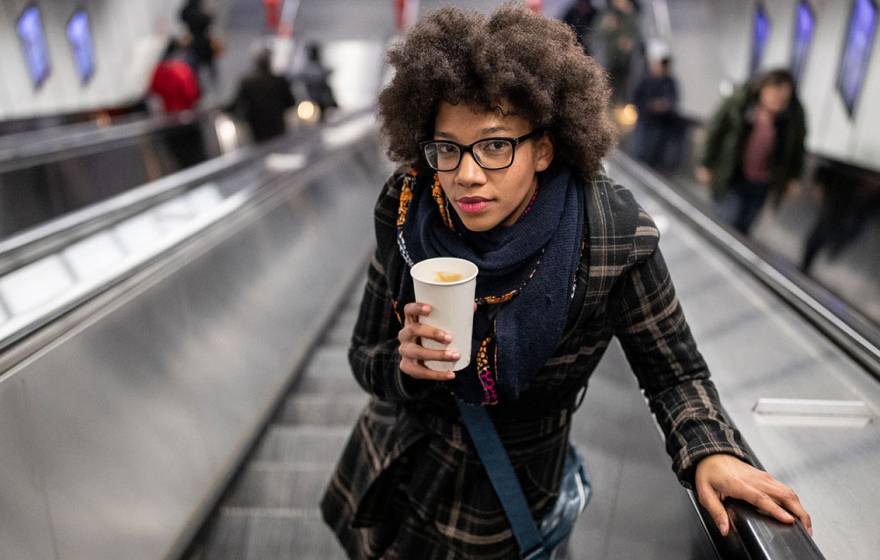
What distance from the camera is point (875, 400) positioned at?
1.66 metres

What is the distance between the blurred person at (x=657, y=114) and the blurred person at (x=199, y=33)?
27.8 ft

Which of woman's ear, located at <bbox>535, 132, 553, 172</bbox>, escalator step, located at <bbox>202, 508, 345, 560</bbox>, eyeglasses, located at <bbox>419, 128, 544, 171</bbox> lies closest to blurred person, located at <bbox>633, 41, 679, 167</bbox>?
escalator step, located at <bbox>202, 508, 345, 560</bbox>

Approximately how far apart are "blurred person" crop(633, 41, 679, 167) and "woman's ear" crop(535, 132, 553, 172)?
8.22 m

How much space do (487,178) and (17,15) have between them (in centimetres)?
1144

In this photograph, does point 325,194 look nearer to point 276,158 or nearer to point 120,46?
point 276,158

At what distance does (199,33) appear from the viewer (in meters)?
12.7

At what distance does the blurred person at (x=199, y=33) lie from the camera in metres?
12.2

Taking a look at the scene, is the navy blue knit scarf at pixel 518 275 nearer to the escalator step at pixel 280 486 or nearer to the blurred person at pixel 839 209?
the escalator step at pixel 280 486

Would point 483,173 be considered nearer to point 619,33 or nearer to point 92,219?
Answer: point 92,219

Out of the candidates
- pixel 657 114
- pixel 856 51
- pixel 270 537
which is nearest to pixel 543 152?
pixel 270 537

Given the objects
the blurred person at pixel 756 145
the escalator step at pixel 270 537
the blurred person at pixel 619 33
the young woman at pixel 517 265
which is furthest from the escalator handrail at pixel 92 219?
the blurred person at pixel 619 33

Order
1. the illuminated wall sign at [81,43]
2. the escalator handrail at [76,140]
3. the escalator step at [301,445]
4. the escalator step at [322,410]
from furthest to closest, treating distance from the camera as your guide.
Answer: the illuminated wall sign at [81,43] → the escalator handrail at [76,140] → the escalator step at [322,410] → the escalator step at [301,445]

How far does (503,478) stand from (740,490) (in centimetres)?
48

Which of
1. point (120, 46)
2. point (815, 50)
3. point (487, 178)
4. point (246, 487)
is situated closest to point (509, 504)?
point (487, 178)
